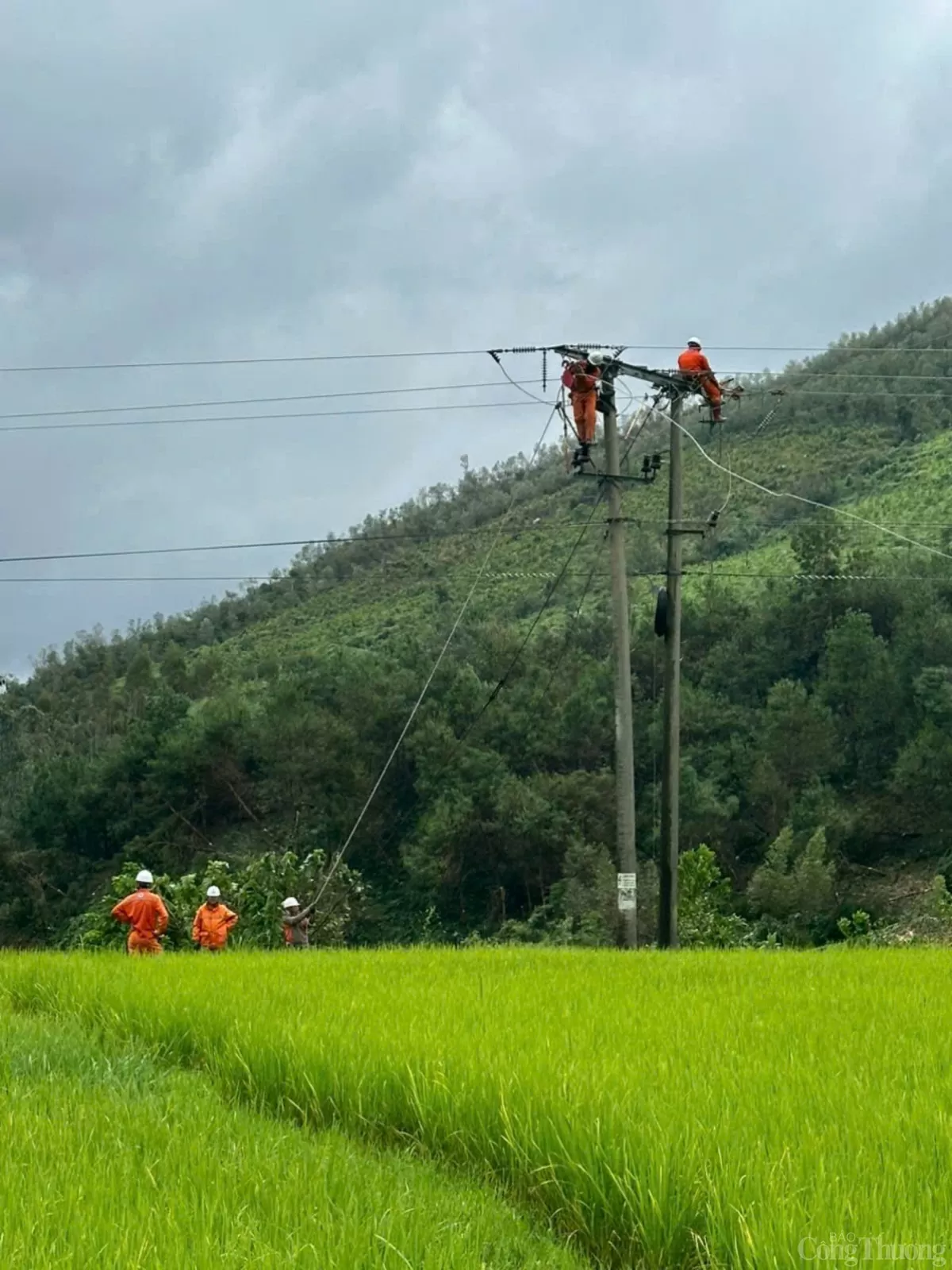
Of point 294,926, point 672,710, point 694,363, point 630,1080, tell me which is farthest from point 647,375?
point 630,1080

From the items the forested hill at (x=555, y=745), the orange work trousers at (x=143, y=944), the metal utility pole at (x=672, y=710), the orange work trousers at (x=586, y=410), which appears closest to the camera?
the orange work trousers at (x=143, y=944)

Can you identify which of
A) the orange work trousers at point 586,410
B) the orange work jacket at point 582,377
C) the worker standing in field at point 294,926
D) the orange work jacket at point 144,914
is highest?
the orange work jacket at point 582,377

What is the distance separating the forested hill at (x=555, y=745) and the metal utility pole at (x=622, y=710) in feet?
73.7

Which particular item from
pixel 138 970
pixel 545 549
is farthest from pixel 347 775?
pixel 138 970

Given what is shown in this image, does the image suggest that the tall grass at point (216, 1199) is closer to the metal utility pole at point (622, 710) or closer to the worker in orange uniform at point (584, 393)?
the metal utility pole at point (622, 710)

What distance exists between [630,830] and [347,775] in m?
36.3

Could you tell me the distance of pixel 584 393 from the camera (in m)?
20.3

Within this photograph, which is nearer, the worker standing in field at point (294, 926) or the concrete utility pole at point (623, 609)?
the concrete utility pole at point (623, 609)

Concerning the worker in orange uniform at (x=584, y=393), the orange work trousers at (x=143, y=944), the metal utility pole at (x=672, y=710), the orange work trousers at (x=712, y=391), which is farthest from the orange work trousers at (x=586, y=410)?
the orange work trousers at (x=143, y=944)

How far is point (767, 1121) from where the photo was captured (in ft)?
17.5

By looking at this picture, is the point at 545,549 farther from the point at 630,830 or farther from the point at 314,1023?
the point at 314,1023

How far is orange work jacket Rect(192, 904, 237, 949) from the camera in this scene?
18453 millimetres

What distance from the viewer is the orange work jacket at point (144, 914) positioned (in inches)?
686

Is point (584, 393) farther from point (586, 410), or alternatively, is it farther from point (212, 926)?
point (212, 926)
